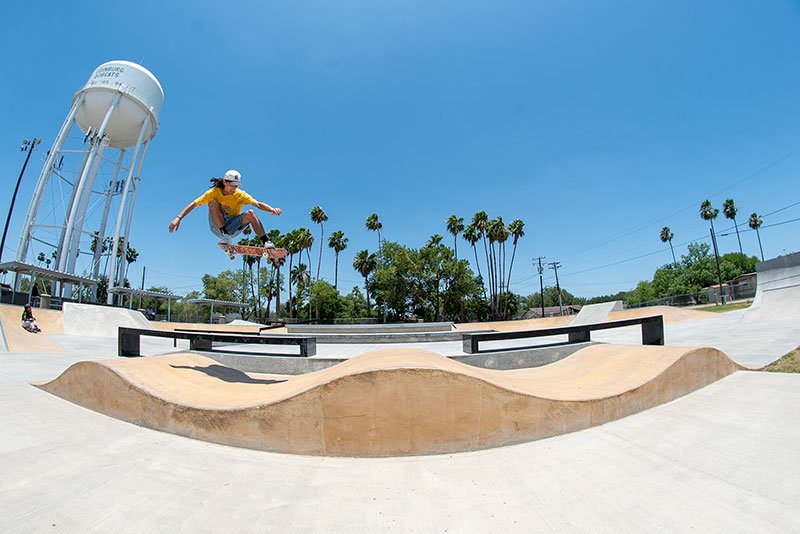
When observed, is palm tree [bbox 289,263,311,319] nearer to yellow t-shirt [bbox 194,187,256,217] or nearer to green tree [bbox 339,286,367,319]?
green tree [bbox 339,286,367,319]

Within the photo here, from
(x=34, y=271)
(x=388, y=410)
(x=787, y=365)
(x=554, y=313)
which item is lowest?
(x=554, y=313)

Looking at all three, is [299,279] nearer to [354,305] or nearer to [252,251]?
[354,305]

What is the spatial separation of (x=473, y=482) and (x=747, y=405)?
373 centimetres

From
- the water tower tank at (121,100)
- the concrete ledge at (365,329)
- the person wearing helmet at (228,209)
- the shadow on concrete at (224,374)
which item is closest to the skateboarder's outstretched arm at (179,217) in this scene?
the person wearing helmet at (228,209)

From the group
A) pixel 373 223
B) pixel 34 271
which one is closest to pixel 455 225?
pixel 373 223

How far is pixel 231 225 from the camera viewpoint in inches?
253

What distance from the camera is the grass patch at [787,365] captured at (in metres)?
5.72

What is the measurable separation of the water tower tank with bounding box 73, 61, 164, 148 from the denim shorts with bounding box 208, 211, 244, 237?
121 ft

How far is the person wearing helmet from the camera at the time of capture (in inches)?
237

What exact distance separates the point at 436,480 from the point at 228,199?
18.4ft

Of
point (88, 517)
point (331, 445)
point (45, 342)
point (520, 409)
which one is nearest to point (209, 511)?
point (88, 517)

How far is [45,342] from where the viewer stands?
11.4m

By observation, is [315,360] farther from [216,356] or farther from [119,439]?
[119,439]

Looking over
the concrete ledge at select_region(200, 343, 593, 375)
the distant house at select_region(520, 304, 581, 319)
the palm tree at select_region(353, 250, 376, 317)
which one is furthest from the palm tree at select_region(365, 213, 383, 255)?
the concrete ledge at select_region(200, 343, 593, 375)
